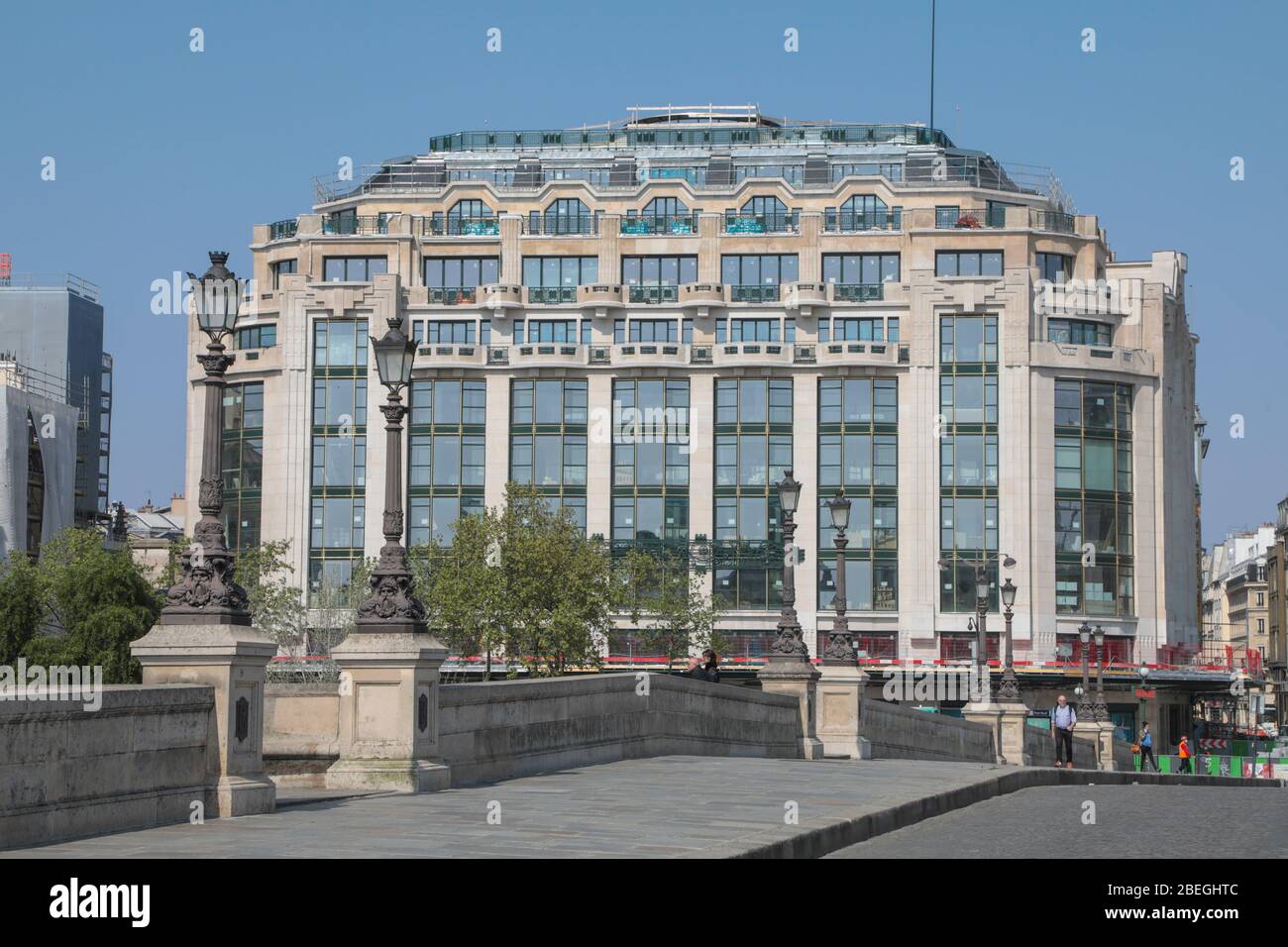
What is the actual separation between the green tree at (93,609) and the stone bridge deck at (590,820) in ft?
137

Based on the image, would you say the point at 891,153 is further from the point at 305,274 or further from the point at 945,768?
the point at 945,768

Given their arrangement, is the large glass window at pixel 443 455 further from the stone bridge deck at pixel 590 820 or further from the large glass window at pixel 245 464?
the stone bridge deck at pixel 590 820

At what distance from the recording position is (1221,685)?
93.2m

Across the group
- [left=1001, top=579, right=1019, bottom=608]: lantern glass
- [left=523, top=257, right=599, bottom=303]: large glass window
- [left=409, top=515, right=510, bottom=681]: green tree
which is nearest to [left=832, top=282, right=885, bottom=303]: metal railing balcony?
[left=523, top=257, right=599, bottom=303]: large glass window

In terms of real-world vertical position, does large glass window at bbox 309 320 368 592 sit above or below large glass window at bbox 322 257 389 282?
below

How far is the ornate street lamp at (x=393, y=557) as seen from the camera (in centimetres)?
1953

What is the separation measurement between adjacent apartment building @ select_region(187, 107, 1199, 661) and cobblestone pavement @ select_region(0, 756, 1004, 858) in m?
66.3

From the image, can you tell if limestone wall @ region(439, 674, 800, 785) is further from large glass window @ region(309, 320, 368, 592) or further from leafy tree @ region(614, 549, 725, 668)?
large glass window @ region(309, 320, 368, 592)

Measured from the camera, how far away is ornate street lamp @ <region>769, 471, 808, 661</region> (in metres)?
33.1

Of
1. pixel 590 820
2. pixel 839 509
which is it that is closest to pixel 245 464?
pixel 839 509

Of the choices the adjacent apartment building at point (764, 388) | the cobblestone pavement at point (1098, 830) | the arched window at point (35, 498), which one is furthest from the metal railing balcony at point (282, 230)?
the cobblestone pavement at point (1098, 830)

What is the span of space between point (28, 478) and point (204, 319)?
6600 cm
